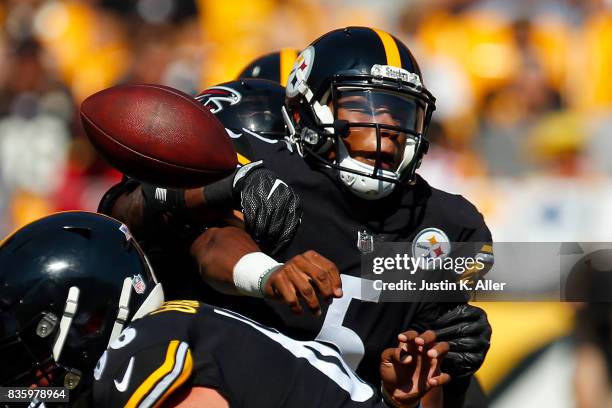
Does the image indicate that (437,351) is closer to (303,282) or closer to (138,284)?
(303,282)

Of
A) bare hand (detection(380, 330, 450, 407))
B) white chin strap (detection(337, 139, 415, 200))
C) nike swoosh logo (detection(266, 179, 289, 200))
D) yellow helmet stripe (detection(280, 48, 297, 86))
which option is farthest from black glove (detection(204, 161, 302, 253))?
yellow helmet stripe (detection(280, 48, 297, 86))

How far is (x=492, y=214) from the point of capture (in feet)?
16.5

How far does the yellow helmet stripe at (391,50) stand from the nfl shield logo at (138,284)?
84 cm

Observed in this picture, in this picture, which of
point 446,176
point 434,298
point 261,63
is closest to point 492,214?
point 446,176

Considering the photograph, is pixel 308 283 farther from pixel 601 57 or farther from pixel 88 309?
pixel 601 57

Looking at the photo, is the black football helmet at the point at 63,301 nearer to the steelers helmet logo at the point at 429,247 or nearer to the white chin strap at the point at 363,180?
the white chin strap at the point at 363,180

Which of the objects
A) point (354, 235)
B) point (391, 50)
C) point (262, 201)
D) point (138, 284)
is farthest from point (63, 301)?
point (391, 50)

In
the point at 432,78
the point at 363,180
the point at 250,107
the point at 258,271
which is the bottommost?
the point at 258,271

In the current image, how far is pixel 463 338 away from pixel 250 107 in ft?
3.08

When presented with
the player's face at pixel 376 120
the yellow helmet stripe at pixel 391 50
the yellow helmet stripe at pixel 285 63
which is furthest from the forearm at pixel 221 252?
the yellow helmet stripe at pixel 285 63

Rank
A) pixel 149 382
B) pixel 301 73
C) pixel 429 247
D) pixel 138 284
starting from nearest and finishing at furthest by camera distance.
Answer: pixel 149 382 < pixel 138 284 < pixel 429 247 < pixel 301 73

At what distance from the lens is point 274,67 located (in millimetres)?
3520

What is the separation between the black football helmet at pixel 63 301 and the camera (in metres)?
2.21

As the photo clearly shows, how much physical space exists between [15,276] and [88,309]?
0.17 metres
